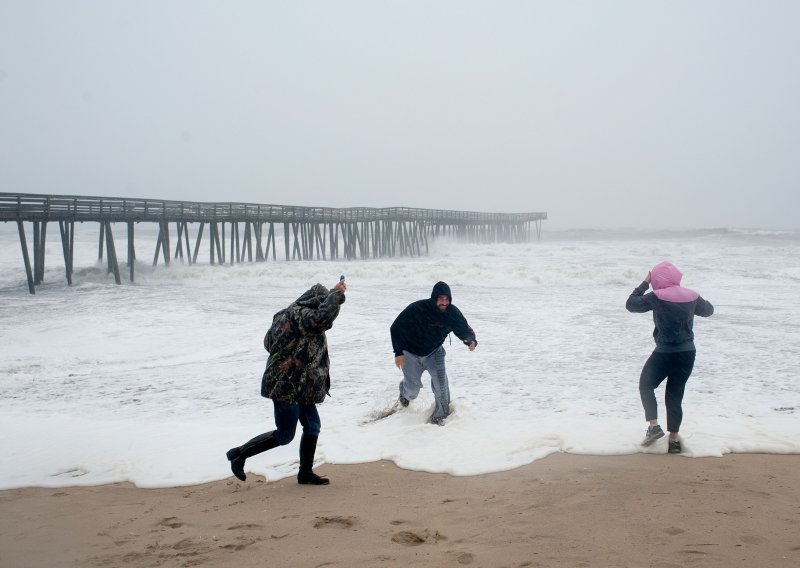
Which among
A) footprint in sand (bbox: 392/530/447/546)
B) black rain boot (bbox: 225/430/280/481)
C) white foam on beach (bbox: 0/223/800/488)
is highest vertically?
black rain boot (bbox: 225/430/280/481)

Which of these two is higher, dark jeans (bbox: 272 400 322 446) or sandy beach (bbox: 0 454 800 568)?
dark jeans (bbox: 272 400 322 446)

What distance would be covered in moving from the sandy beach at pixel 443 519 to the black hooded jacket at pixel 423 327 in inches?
50.5

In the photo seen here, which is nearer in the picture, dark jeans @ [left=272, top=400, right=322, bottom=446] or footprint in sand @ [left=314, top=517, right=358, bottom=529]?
footprint in sand @ [left=314, top=517, right=358, bottom=529]

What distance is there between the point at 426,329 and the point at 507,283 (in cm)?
1878

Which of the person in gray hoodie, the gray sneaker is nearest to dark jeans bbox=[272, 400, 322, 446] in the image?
the person in gray hoodie

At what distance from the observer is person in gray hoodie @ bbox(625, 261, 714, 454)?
527 cm

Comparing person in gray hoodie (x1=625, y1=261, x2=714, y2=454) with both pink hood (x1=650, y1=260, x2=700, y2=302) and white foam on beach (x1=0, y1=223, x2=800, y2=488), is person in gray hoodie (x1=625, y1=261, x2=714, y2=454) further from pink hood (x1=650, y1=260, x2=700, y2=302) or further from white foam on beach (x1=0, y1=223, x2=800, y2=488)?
white foam on beach (x1=0, y1=223, x2=800, y2=488)

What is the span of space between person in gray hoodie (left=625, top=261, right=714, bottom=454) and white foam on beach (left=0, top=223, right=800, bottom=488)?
11.8 inches

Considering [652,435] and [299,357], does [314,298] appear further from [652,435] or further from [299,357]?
[652,435]

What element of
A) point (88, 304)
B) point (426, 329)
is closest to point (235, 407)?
point (426, 329)

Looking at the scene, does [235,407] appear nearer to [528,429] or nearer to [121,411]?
[121,411]

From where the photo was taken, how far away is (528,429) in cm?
625

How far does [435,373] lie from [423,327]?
1.57ft

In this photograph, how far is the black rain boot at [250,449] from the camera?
4816mm
